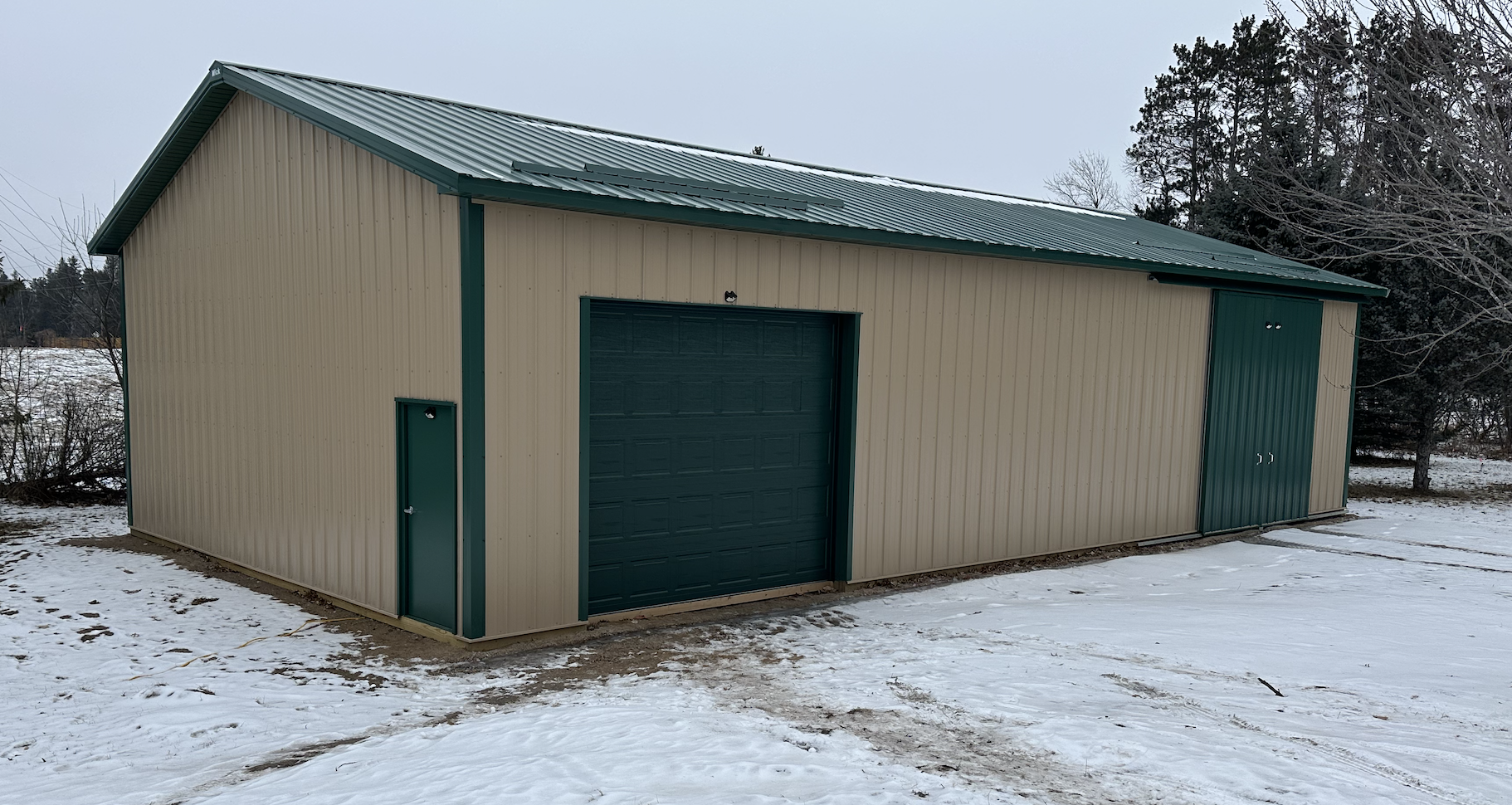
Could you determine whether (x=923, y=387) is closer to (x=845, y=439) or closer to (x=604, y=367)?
(x=845, y=439)

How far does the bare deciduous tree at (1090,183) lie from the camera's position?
130 ft

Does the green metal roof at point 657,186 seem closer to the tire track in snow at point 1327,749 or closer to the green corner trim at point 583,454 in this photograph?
the green corner trim at point 583,454

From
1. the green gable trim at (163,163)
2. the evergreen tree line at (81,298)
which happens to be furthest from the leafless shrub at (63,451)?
the green gable trim at (163,163)

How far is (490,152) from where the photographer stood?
7.21m

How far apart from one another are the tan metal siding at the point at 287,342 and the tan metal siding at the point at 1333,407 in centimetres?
1136

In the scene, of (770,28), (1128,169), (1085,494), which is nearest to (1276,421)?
(1085,494)

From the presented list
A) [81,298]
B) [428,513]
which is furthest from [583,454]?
[81,298]

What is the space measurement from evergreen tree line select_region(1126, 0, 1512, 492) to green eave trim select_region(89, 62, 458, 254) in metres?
8.59

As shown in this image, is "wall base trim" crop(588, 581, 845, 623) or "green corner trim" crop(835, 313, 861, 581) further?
"green corner trim" crop(835, 313, 861, 581)

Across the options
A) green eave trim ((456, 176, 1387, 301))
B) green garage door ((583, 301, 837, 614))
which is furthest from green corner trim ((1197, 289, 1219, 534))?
green garage door ((583, 301, 837, 614))

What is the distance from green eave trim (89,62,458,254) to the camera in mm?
6508

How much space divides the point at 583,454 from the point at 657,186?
2.03 metres

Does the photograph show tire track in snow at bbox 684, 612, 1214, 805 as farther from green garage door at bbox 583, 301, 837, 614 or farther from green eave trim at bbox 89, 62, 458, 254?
green eave trim at bbox 89, 62, 458, 254

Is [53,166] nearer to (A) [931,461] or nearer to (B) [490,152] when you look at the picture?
(B) [490,152]
